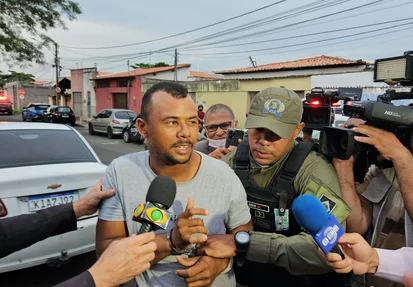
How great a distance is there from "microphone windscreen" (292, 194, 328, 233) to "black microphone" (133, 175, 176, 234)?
0.45 metres

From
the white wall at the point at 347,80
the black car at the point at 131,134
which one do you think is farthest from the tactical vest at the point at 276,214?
the black car at the point at 131,134

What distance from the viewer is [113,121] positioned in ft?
52.6

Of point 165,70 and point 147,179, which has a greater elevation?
point 165,70

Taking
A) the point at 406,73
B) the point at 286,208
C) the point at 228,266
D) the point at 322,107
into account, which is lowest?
the point at 228,266

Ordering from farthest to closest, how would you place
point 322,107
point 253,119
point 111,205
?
point 322,107 → point 253,119 → point 111,205

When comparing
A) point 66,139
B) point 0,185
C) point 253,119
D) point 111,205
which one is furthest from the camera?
point 66,139

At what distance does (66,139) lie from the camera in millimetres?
3889

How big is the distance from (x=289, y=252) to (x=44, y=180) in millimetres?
2387

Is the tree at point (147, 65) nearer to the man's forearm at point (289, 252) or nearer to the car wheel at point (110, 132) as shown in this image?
the car wheel at point (110, 132)

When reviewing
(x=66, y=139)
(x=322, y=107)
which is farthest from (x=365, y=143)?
(x=66, y=139)

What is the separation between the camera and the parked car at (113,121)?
51.9ft

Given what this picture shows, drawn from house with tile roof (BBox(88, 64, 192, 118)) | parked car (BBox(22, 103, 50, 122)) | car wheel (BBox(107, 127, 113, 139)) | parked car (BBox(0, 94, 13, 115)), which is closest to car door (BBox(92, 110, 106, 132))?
car wheel (BBox(107, 127, 113, 139))

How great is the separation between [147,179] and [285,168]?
716 millimetres

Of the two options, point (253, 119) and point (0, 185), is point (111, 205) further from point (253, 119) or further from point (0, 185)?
point (0, 185)
